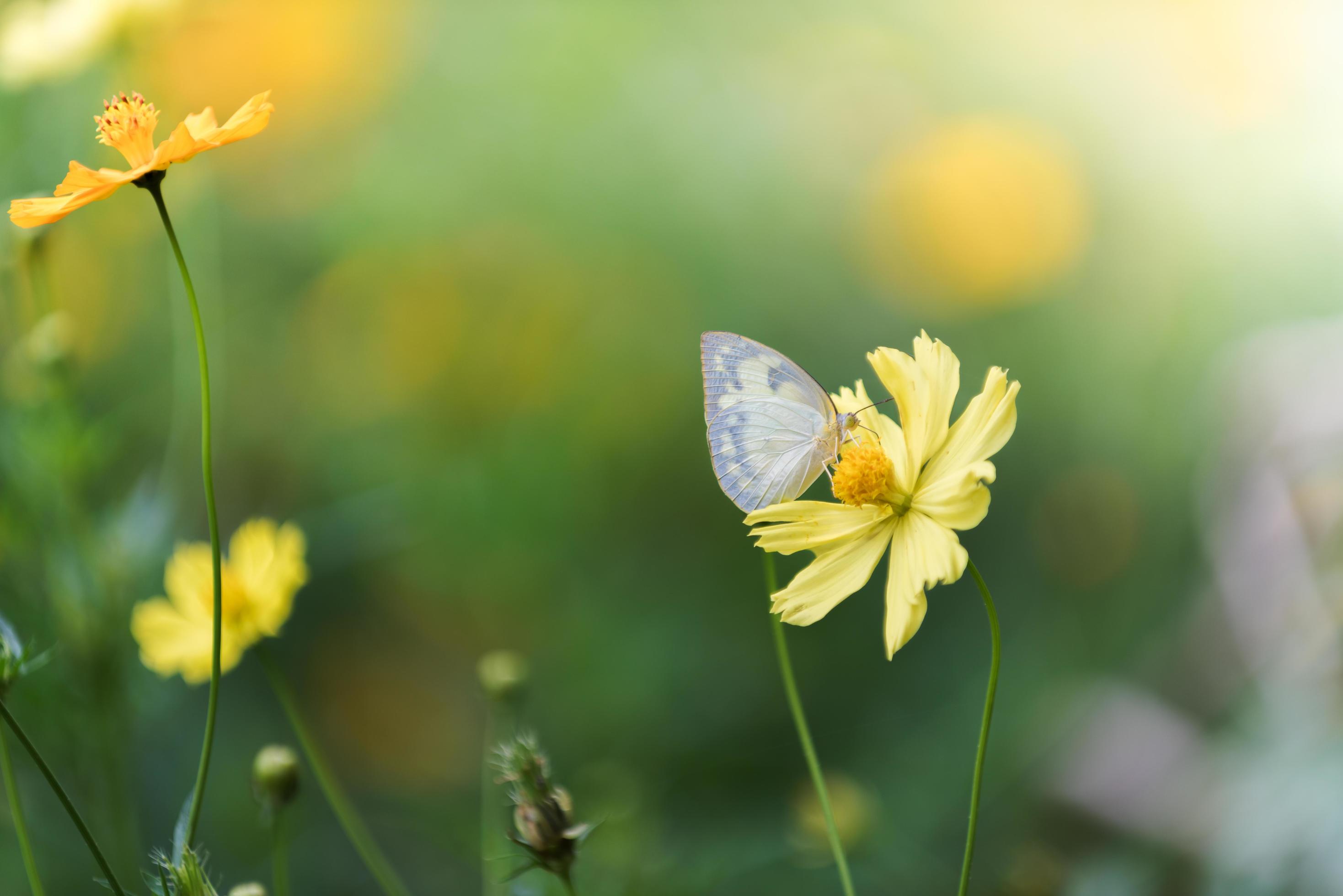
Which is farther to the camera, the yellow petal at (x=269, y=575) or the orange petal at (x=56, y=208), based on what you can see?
the yellow petal at (x=269, y=575)

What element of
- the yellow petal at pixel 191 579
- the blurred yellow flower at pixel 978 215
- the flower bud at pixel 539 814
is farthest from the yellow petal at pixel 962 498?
the blurred yellow flower at pixel 978 215

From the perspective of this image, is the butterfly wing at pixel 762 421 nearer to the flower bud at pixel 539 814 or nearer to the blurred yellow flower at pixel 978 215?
the flower bud at pixel 539 814

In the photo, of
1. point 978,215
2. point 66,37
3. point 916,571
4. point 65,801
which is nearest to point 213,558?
point 65,801

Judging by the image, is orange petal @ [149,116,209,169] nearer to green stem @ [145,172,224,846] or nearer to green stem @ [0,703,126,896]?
green stem @ [145,172,224,846]

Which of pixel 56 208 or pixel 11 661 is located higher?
pixel 56 208

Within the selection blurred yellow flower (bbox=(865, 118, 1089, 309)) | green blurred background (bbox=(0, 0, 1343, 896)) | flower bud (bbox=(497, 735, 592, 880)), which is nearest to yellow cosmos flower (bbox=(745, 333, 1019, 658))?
flower bud (bbox=(497, 735, 592, 880))

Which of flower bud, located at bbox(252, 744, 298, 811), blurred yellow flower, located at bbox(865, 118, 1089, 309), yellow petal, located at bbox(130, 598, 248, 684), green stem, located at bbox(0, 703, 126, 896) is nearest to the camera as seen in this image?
green stem, located at bbox(0, 703, 126, 896)

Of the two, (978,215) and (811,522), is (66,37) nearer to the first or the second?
(811,522)
